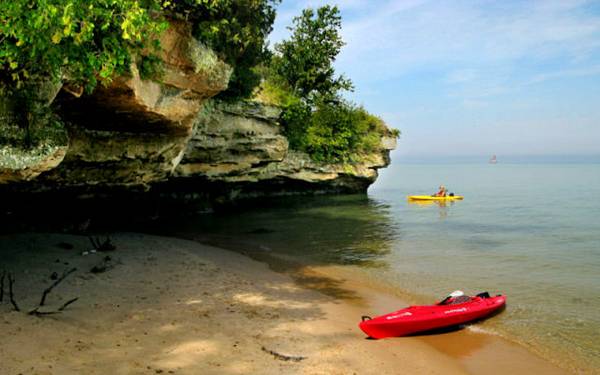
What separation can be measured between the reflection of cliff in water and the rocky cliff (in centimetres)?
360

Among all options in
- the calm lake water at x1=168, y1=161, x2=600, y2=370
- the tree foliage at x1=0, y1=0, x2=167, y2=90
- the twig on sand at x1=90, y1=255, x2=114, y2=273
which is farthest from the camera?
the twig on sand at x1=90, y1=255, x2=114, y2=273

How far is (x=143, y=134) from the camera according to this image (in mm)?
16594

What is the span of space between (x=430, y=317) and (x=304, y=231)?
49.1 ft

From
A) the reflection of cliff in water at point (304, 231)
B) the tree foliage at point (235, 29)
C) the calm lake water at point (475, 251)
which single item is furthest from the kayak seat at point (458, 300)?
the tree foliage at point (235, 29)

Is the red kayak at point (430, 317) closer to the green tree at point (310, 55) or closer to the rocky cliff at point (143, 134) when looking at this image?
the rocky cliff at point (143, 134)

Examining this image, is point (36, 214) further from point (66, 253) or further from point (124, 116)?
point (124, 116)

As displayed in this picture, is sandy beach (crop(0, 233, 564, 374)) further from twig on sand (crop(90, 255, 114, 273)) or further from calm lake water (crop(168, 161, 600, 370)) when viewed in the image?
calm lake water (crop(168, 161, 600, 370))

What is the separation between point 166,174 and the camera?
2039 centimetres

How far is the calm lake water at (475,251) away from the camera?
11250 mm

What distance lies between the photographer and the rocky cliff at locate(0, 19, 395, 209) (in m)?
10.8

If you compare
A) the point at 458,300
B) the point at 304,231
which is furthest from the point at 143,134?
the point at 458,300

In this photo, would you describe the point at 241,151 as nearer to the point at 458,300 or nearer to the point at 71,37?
the point at 458,300

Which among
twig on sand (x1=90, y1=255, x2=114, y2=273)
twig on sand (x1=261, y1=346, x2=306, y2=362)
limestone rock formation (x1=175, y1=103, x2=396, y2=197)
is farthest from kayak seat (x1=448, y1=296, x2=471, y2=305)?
limestone rock formation (x1=175, y1=103, x2=396, y2=197)

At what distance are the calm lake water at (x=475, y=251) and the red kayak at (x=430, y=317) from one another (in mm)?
435
